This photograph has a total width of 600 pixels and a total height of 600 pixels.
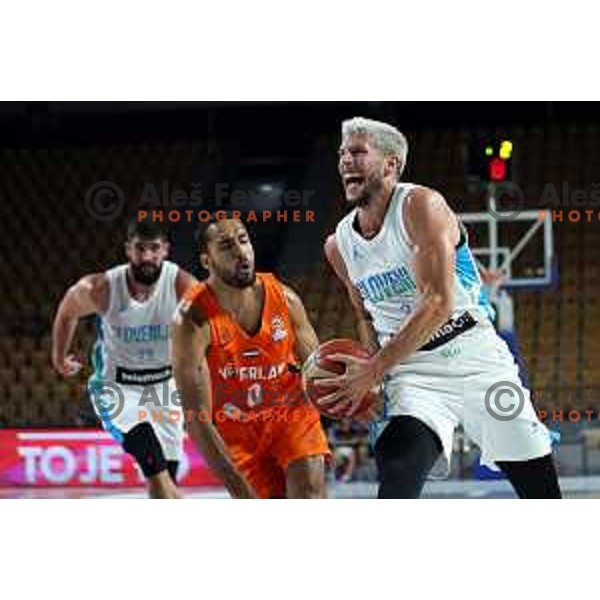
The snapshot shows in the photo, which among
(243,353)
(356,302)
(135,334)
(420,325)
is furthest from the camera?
(135,334)

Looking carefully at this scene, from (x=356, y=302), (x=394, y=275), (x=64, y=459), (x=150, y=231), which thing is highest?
(x=150, y=231)

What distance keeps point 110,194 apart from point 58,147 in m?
0.31

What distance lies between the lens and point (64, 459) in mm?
6336

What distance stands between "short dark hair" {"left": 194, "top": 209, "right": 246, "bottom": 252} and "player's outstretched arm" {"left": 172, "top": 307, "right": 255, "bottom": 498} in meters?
0.29

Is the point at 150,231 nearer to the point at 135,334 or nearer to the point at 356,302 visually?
the point at 135,334

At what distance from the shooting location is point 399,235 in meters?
6.01

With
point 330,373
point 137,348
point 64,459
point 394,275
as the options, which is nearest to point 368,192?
point 394,275

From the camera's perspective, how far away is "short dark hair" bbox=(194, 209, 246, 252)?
6223mm

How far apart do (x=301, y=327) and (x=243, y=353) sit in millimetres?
262

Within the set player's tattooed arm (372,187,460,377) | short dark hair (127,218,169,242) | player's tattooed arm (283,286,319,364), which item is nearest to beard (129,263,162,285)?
short dark hair (127,218,169,242)

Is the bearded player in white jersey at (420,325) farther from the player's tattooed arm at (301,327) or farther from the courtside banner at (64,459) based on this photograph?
the courtside banner at (64,459)

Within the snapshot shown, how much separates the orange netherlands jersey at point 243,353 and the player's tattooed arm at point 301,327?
2cm

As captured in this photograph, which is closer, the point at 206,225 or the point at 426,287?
the point at 426,287
